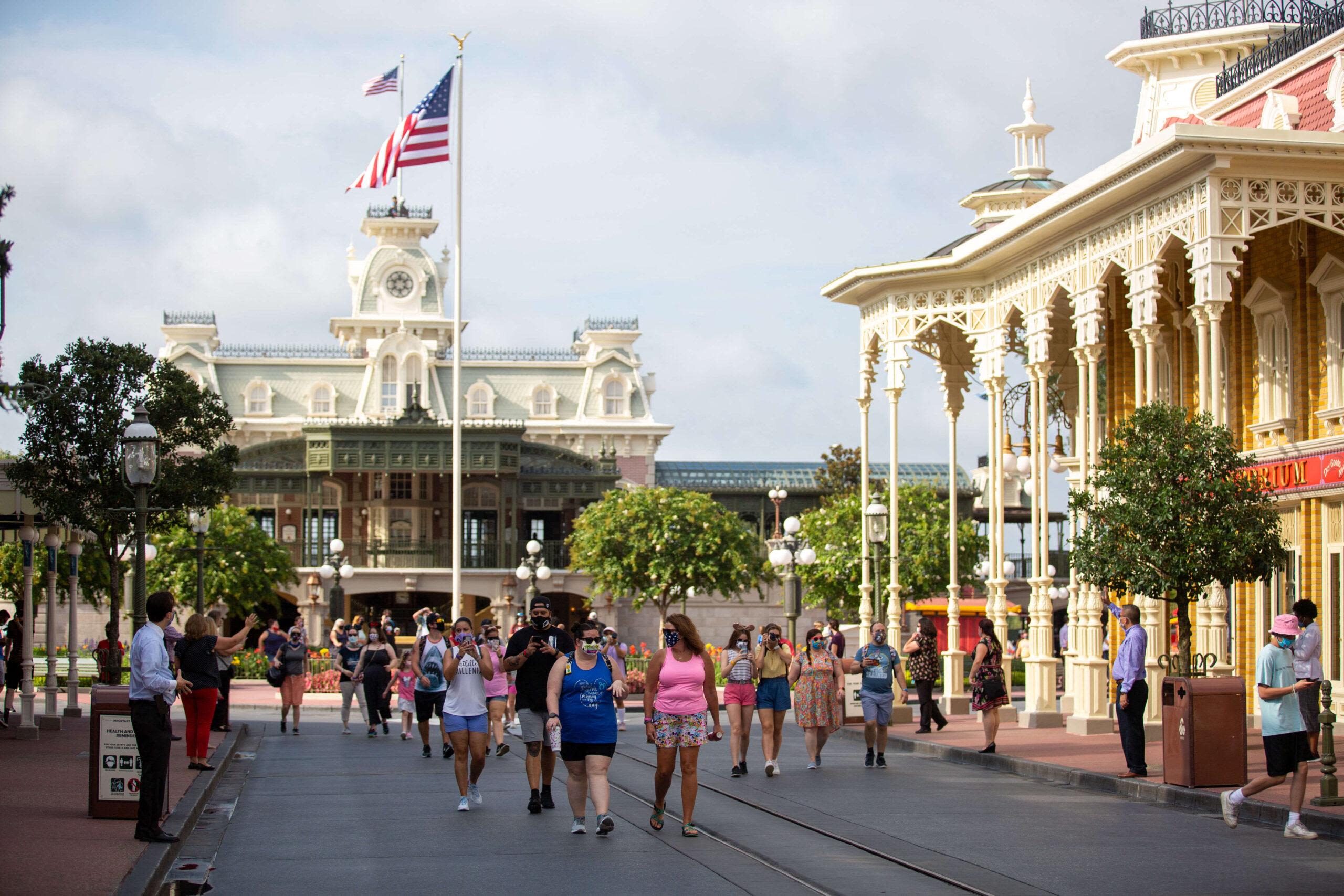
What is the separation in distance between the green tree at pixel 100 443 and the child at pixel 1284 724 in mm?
15647

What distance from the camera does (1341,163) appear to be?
774 inches

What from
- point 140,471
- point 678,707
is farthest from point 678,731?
point 140,471

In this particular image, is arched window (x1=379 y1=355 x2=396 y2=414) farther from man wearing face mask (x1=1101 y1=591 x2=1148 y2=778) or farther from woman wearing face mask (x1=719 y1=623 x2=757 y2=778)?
man wearing face mask (x1=1101 y1=591 x2=1148 y2=778)

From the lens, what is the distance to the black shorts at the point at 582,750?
40.0 ft

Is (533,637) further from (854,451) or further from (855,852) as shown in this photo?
(854,451)

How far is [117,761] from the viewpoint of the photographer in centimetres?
1259

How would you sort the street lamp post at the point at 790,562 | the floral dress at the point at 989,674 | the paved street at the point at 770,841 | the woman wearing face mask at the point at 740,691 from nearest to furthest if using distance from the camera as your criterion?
the paved street at the point at 770,841 < the woman wearing face mask at the point at 740,691 < the floral dress at the point at 989,674 < the street lamp post at the point at 790,562

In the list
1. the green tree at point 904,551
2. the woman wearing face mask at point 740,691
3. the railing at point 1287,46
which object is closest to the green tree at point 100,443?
the woman wearing face mask at point 740,691

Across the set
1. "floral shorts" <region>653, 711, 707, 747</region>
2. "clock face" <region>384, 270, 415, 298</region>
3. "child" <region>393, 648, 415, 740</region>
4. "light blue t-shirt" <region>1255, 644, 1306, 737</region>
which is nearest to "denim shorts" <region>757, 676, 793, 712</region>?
"floral shorts" <region>653, 711, 707, 747</region>

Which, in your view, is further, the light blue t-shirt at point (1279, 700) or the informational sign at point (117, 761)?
the informational sign at point (117, 761)

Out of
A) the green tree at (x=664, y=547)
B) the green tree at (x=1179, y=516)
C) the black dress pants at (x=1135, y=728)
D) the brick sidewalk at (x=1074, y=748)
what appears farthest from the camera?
the green tree at (x=664, y=547)

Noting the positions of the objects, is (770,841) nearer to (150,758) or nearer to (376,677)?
(150,758)

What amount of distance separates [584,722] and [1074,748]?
9.24 m

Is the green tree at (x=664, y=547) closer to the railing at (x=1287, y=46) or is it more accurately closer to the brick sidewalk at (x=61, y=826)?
the railing at (x=1287, y=46)
